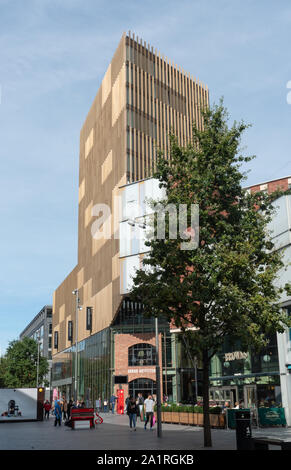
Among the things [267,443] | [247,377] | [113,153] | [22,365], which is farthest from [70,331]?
[267,443]

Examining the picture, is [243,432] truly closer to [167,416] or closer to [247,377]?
[247,377]

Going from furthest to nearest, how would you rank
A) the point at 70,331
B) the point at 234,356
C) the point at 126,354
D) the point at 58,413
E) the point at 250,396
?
1. the point at 70,331
2. the point at 126,354
3. the point at 234,356
4. the point at 58,413
5. the point at 250,396

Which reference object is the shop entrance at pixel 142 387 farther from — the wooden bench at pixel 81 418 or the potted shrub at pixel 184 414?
the wooden bench at pixel 81 418

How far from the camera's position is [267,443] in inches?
518

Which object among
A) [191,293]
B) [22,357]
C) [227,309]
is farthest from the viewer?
[22,357]

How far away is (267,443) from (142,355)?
44245mm

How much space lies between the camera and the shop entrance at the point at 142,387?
180 ft

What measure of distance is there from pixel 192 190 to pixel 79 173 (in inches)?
2692

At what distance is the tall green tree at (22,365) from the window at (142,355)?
3827 cm

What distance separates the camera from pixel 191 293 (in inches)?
691

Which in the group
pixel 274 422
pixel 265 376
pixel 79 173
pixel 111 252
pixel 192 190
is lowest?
pixel 274 422

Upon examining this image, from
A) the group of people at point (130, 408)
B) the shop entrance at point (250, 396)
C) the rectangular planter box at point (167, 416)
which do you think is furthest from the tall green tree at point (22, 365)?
the shop entrance at point (250, 396)
